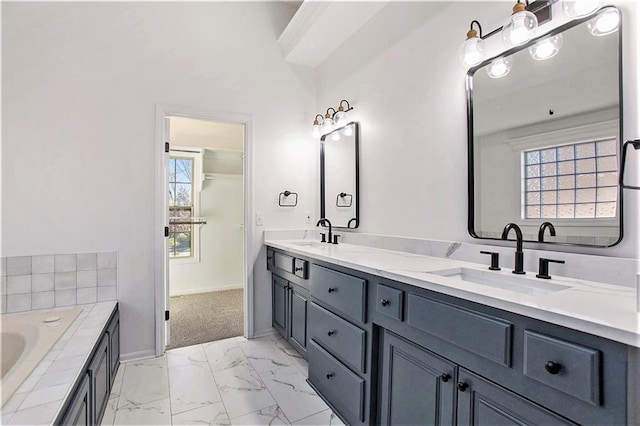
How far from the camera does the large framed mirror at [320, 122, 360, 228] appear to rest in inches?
104

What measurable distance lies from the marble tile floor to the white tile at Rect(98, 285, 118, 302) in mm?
513

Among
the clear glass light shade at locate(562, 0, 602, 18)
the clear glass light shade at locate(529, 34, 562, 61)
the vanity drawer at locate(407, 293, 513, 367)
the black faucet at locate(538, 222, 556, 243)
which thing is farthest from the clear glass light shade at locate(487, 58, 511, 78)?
the vanity drawer at locate(407, 293, 513, 367)

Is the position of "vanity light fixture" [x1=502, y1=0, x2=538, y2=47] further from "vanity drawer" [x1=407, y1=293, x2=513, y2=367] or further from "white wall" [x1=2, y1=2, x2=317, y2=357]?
"white wall" [x1=2, y1=2, x2=317, y2=357]

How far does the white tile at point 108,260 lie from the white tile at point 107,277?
1.2 inches

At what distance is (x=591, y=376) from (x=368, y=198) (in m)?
1.83

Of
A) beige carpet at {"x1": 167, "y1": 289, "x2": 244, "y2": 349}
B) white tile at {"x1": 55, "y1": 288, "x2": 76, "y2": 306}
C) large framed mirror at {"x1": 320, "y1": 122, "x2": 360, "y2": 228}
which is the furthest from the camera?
beige carpet at {"x1": 167, "y1": 289, "x2": 244, "y2": 349}

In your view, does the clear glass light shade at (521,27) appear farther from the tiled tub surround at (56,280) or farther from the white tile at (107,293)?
the white tile at (107,293)

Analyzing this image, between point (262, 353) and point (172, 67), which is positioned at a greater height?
point (172, 67)

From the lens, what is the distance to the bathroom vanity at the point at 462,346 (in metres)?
0.77

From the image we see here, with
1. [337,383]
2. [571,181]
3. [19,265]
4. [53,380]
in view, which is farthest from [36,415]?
[571,181]

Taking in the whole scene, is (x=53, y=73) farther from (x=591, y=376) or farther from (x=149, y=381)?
(x=591, y=376)

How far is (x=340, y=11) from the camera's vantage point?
2340 millimetres

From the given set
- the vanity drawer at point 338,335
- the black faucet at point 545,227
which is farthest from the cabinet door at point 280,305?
the black faucet at point 545,227

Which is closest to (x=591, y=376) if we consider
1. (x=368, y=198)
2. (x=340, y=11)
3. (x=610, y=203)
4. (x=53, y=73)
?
(x=610, y=203)
